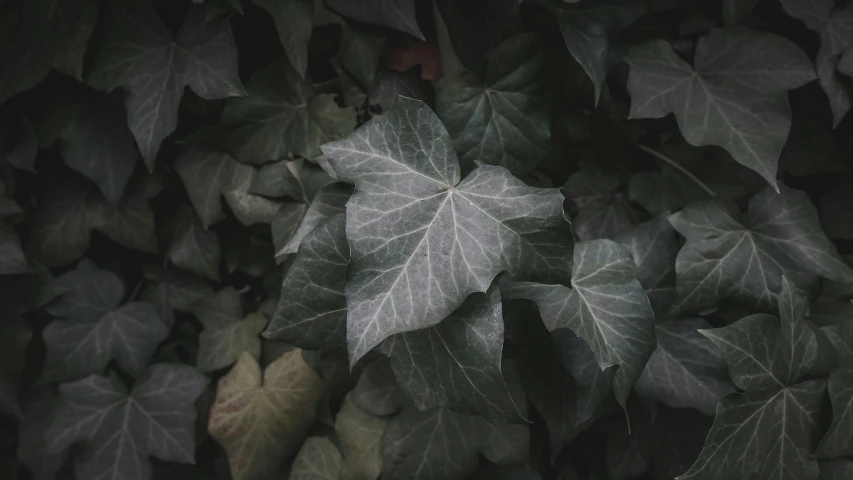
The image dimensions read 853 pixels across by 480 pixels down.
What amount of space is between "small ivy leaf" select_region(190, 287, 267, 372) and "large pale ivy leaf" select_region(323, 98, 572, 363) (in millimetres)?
396

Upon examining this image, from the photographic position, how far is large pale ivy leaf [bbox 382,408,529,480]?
88 centimetres

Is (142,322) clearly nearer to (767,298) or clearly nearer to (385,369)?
(385,369)

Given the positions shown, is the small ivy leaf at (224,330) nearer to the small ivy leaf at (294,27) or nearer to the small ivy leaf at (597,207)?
the small ivy leaf at (294,27)

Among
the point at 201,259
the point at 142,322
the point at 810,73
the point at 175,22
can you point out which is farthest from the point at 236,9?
the point at 810,73

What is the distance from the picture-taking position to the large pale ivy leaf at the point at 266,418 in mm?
948

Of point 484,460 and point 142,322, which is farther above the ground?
point 142,322

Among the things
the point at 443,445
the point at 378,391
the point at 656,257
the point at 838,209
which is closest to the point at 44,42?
the point at 378,391

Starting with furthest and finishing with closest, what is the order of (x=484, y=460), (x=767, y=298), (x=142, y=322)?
Answer: 1. (x=142, y=322)
2. (x=484, y=460)
3. (x=767, y=298)

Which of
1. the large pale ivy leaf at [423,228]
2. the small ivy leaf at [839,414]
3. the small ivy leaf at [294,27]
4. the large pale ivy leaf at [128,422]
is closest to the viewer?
the large pale ivy leaf at [423,228]

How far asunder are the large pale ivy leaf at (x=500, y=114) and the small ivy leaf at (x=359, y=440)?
1.22ft

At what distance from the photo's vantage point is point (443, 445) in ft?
2.88

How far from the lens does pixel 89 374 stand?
1019 millimetres

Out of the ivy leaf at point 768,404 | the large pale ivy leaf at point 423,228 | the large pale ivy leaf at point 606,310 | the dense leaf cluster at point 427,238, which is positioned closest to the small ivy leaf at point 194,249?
the dense leaf cluster at point 427,238

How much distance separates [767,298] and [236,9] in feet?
2.54
